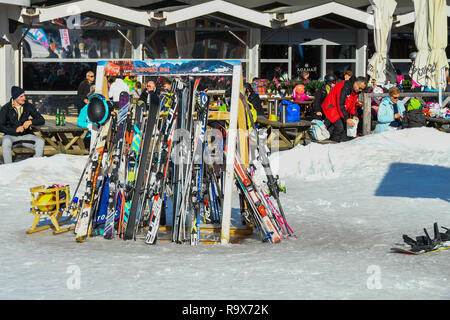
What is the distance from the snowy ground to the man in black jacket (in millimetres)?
1110

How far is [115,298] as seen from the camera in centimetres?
539

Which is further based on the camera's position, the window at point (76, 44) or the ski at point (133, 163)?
the window at point (76, 44)

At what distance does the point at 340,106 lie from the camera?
1371cm

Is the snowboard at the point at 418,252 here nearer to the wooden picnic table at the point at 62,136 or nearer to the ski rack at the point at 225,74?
the ski rack at the point at 225,74

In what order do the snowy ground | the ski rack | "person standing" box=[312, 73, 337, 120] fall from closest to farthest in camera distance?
1. the snowy ground
2. the ski rack
3. "person standing" box=[312, 73, 337, 120]

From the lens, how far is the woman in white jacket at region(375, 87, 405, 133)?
546 inches

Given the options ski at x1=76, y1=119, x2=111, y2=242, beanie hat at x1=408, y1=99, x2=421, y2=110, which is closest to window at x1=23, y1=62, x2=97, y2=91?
beanie hat at x1=408, y1=99, x2=421, y2=110

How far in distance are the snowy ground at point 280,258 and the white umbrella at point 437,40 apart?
15.2 feet

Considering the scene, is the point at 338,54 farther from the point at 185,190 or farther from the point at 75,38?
the point at 185,190

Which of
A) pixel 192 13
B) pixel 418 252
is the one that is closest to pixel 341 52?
pixel 192 13

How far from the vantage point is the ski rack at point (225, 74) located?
23.6 feet

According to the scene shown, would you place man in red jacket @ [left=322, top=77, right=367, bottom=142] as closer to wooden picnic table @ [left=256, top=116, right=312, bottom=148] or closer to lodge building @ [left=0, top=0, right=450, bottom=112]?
wooden picnic table @ [left=256, top=116, right=312, bottom=148]

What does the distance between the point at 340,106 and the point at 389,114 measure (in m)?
0.88

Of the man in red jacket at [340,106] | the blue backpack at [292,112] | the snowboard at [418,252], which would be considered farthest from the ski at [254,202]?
the blue backpack at [292,112]
